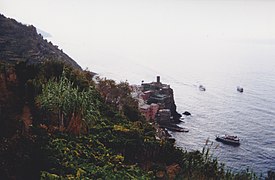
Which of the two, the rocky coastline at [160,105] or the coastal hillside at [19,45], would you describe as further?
the rocky coastline at [160,105]

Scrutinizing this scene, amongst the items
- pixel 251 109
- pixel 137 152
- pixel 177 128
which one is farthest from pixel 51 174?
pixel 251 109

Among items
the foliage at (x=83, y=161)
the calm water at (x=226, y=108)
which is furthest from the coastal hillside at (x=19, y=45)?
the foliage at (x=83, y=161)

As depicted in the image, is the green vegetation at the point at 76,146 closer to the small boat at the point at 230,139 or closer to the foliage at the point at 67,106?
the foliage at the point at 67,106

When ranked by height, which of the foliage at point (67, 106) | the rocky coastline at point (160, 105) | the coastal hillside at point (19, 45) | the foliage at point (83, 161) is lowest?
the foliage at point (83, 161)

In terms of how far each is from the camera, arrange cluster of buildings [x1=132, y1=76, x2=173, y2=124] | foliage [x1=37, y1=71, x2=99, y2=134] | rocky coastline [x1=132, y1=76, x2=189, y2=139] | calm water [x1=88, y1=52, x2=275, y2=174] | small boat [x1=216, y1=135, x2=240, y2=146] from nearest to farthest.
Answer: foliage [x1=37, y1=71, x2=99, y2=134] < calm water [x1=88, y1=52, x2=275, y2=174] < small boat [x1=216, y1=135, x2=240, y2=146] < rocky coastline [x1=132, y1=76, x2=189, y2=139] < cluster of buildings [x1=132, y1=76, x2=173, y2=124]

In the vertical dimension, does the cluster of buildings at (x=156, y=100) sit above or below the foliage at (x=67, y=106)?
above

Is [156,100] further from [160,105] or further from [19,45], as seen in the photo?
[19,45]

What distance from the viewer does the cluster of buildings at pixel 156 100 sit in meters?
24.8

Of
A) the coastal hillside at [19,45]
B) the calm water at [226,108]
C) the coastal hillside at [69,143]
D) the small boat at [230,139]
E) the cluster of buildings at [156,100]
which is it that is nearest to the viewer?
the coastal hillside at [69,143]

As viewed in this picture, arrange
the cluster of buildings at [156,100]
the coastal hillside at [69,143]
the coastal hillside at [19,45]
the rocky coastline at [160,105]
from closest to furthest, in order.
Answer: the coastal hillside at [69,143] < the coastal hillside at [19,45] < the rocky coastline at [160,105] < the cluster of buildings at [156,100]

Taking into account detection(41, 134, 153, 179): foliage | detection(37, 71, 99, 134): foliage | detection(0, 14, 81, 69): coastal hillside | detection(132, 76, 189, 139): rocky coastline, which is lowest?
detection(41, 134, 153, 179): foliage

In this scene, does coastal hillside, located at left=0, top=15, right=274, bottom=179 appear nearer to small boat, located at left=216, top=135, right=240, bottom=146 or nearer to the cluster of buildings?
small boat, located at left=216, top=135, right=240, bottom=146

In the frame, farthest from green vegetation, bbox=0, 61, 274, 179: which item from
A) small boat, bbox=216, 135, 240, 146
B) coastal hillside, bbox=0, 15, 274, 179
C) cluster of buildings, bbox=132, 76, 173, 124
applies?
cluster of buildings, bbox=132, 76, 173, 124

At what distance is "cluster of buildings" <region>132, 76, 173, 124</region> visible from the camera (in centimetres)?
2483
